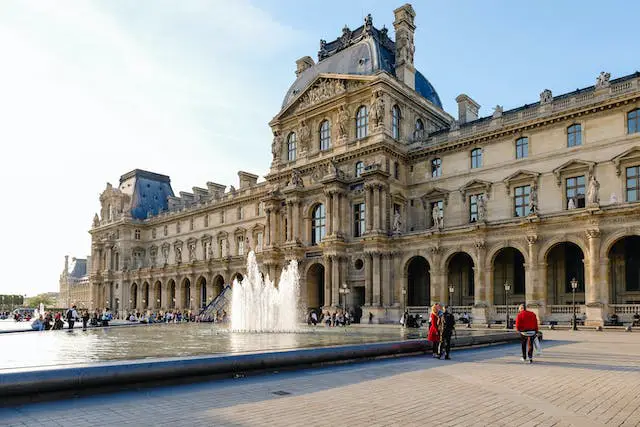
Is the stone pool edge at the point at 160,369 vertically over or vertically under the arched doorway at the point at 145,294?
over

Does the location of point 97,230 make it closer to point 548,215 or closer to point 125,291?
point 125,291

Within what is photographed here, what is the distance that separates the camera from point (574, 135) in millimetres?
39094

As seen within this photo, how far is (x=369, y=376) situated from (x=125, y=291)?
257 ft

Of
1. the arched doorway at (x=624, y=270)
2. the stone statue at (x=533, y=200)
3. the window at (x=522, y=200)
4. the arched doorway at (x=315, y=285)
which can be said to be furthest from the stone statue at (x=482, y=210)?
the arched doorway at (x=315, y=285)

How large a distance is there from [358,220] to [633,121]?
22.4 m

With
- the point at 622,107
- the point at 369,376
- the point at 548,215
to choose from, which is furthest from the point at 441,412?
the point at 622,107

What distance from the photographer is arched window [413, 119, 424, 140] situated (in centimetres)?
5039

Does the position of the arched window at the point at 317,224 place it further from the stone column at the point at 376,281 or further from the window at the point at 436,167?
the window at the point at 436,167

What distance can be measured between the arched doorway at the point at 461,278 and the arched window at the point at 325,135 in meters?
16.5

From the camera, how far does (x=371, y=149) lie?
46500mm

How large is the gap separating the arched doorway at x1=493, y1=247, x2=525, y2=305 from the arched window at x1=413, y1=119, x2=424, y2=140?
45.2ft

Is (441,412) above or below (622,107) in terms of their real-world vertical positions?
below

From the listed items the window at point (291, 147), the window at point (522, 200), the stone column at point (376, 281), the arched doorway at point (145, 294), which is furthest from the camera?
the arched doorway at point (145, 294)

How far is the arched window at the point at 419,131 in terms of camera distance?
50.4 meters
